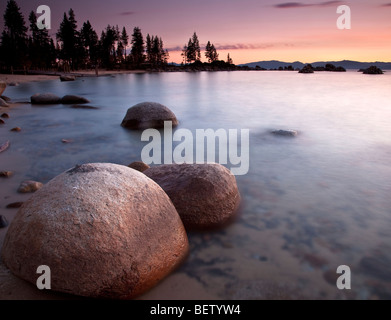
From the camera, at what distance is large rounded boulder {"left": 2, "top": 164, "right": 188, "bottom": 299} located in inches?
91.3

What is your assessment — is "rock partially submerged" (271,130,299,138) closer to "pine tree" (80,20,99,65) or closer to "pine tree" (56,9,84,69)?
"pine tree" (56,9,84,69)

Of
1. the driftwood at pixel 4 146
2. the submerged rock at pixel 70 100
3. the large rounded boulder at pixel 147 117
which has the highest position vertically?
the submerged rock at pixel 70 100

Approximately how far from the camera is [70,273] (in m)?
2.30

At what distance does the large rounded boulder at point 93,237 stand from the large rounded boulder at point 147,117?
21.2 ft

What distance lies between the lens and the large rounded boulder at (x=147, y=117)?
916 cm

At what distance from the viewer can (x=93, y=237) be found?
236 cm

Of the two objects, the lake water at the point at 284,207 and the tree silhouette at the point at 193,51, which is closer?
the lake water at the point at 284,207

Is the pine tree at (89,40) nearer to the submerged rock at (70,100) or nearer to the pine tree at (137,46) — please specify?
the pine tree at (137,46)

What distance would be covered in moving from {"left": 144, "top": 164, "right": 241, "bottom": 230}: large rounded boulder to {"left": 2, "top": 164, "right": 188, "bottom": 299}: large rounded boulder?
0.82 meters

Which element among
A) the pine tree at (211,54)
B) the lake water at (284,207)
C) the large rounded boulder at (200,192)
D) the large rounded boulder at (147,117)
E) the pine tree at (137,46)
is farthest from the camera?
the pine tree at (211,54)

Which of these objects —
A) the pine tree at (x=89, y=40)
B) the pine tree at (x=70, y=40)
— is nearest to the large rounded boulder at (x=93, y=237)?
the pine tree at (x=70, y=40)

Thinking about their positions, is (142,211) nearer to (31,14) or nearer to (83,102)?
(83,102)

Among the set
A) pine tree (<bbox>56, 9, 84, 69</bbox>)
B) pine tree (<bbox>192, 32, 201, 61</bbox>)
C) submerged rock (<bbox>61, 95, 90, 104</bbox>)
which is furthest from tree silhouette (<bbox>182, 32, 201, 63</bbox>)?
submerged rock (<bbox>61, 95, 90, 104</bbox>)
